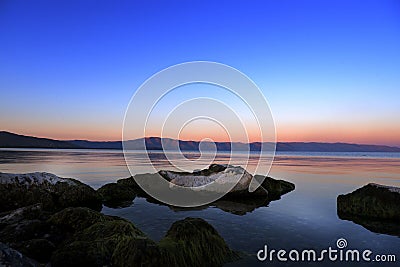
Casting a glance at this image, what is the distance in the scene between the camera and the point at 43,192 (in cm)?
1080

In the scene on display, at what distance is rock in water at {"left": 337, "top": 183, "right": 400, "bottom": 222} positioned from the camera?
30.5ft

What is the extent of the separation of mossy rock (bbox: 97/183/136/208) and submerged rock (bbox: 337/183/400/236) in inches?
353

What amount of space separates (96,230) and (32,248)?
1.28m

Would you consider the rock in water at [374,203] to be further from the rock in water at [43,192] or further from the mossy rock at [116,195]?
the rock in water at [43,192]

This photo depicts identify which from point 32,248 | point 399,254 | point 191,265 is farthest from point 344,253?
point 32,248

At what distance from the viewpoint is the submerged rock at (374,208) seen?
884 centimetres

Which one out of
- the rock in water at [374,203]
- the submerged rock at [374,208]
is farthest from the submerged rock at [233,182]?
the submerged rock at [374,208]

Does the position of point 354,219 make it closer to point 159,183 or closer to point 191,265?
point 191,265

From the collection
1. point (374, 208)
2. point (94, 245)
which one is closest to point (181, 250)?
point (94, 245)

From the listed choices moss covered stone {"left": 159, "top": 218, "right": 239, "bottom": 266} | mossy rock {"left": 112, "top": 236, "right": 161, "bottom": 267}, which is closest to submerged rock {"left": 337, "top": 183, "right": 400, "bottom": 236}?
moss covered stone {"left": 159, "top": 218, "right": 239, "bottom": 266}

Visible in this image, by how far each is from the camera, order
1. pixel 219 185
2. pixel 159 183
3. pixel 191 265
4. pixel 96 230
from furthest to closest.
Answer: pixel 159 183
pixel 219 185
pixel 96 230
pixel 191 265

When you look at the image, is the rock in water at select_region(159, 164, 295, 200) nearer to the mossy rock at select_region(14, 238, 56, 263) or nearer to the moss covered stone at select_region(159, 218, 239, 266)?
the moss covered stone at select_region(159, 218, 239, 266)

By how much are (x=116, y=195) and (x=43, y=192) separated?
3260 mm

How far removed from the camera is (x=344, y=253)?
22.3 feet
